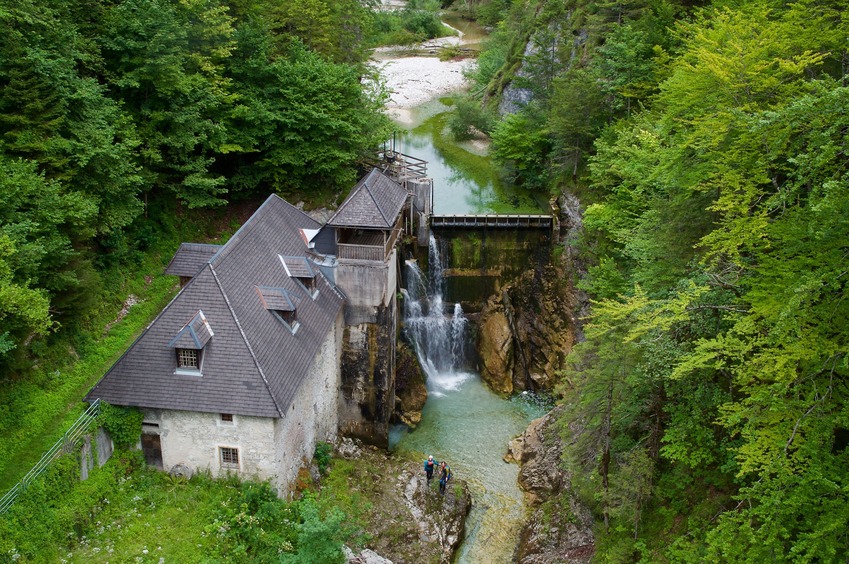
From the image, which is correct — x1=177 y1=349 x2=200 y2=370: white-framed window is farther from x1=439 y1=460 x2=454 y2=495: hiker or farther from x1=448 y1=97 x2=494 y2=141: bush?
x1=448 y1=97 x2=494 y2=141: bush

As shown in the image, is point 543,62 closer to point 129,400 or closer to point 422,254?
point 422,254

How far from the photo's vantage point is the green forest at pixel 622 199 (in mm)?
14094

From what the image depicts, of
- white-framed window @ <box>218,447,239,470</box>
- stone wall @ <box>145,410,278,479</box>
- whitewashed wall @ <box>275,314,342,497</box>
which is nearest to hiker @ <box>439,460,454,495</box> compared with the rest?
whitewashed wall @ <box>275,314,342,497</box>

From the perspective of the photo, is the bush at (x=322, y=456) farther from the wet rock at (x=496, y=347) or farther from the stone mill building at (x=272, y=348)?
the wet rock at (x=496, y=347)

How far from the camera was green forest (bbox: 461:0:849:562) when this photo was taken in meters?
13.6

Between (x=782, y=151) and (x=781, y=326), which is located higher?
(x=782, y=151)

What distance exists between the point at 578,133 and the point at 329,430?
22631mm

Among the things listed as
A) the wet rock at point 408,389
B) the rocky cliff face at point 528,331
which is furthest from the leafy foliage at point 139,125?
the rocky cliff face at point 528,331

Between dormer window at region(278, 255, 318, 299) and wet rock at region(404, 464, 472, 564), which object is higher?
dormer window at region(278, 255, 318, 299)

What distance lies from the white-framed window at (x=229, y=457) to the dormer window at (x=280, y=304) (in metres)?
4.48

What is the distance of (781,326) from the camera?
13773 mm

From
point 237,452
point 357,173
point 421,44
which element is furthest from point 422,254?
point 421,44

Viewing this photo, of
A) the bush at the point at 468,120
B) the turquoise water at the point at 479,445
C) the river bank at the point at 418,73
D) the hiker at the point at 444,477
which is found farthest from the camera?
the river bank at the point at 418,73

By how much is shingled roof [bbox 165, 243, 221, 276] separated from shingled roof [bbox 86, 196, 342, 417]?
208 cm
